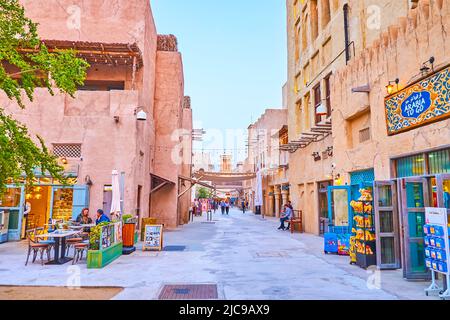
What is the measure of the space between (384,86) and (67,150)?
42.7 ft

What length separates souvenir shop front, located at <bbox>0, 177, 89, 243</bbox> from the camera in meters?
13.8

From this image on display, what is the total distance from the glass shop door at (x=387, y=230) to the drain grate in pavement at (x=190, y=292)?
14.5 ft

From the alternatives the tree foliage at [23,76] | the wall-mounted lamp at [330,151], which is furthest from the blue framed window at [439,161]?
the tree foliage at [23,76]

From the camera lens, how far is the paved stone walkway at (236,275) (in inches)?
243

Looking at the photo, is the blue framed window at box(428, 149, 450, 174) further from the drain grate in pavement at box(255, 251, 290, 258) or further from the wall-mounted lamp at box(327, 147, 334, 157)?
the wall-mounted lamp at box(327, 147, 334, 157)

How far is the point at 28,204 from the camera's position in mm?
14266

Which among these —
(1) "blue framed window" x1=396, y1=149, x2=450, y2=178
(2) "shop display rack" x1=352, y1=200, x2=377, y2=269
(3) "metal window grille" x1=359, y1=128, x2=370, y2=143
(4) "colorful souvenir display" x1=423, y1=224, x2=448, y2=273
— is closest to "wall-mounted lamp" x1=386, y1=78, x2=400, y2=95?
(1) "blue framed window" x1=396, y1=149, x2=450, y2=178

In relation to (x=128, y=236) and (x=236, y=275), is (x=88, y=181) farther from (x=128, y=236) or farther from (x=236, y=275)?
(x=236, y=275)

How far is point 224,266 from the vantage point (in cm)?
874

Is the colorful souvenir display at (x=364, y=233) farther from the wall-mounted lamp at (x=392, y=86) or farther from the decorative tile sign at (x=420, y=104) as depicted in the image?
the wall-mounted lamp at (x=392, y=86)
